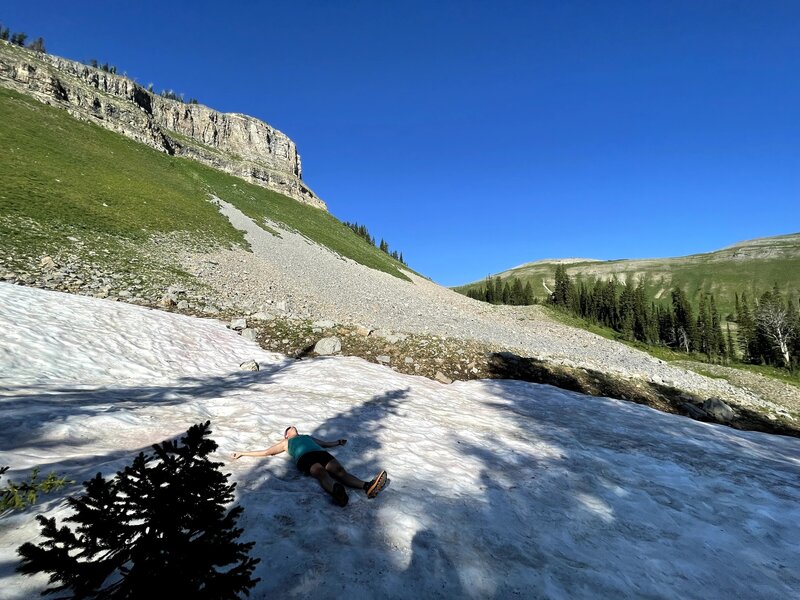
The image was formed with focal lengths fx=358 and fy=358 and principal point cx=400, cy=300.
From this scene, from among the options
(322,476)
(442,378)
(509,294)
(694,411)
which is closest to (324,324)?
(442,378)

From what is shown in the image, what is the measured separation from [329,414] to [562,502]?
18.3ft

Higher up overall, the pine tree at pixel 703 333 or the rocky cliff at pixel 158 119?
the rocky cliff at pixel 158 119

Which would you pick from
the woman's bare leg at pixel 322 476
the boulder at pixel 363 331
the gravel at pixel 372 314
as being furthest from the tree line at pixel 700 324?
the woman's bare leg at pixel 322 476

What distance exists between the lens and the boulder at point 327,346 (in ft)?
50.4

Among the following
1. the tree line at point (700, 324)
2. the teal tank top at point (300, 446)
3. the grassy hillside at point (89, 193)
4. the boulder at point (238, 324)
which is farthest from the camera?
the tree line at point (700, 324)

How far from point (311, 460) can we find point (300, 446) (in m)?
0.43

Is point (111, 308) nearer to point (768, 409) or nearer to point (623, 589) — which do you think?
point (623, 589)

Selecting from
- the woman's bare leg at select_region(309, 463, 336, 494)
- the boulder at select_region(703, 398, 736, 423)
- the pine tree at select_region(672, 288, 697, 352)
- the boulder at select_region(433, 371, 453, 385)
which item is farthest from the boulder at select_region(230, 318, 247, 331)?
the pine tree at select_region(672, 288, 697, 352)

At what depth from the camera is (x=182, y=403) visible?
8.39 meters

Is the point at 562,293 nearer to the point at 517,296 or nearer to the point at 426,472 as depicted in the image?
the point at 517,296

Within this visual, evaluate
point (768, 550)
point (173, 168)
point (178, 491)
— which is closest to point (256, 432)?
point (178, 491)

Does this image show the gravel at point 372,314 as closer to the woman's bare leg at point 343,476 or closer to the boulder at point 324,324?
the boulder at point 324,324

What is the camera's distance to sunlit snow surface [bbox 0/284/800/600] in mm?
4336

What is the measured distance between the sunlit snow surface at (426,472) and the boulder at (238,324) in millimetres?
3873
